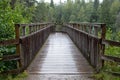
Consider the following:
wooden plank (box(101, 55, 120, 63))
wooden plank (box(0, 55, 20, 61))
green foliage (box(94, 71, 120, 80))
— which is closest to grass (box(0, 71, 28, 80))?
wooden plank (box(0, 55, 20, 61))

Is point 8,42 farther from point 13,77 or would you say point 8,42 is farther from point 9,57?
point 13,77

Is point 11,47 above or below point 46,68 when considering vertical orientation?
above

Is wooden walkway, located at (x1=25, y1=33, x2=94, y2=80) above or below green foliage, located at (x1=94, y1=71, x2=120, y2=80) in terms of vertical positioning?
below

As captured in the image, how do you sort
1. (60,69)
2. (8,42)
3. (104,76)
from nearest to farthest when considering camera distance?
(104,76)
(8,42)
(60,69)

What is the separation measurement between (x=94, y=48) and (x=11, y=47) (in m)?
2.40

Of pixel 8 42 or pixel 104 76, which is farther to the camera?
pixel 8 42

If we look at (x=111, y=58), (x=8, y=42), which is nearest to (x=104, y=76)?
(x=111, y=58)

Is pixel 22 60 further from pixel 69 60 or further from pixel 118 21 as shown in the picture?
pixel 118 21

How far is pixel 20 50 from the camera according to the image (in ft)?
22.7

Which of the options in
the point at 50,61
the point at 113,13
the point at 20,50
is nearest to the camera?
the point at 20,50

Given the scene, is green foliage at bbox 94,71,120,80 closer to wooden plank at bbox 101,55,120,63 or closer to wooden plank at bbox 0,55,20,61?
wooden plank at bbox 101,55,120,63

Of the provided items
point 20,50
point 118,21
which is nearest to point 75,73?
point 20,50

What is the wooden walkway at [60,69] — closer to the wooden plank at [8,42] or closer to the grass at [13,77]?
the grass at [13,77]

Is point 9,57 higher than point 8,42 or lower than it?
lower
